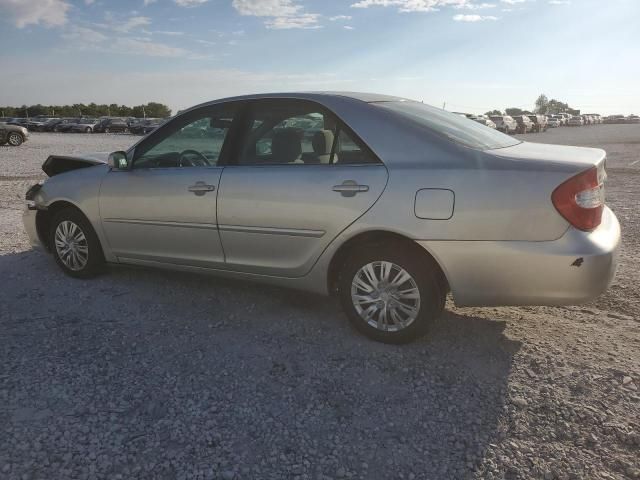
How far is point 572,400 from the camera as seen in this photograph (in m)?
2.87

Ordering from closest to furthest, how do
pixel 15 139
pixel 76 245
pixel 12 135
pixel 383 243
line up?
1. pixel 383 243
2. pixel 76 245
3. pixel 12 135
4. pixel 15 139

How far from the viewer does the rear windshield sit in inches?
133

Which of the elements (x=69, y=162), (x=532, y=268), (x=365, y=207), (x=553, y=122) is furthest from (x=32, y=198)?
(x=553, y=122)

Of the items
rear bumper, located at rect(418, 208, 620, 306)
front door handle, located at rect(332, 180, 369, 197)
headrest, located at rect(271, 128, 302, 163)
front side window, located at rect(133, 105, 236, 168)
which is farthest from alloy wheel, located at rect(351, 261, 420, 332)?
front side window, located at rect(133, 105, 236, 168)

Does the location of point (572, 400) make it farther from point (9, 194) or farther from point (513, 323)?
point (9, 194)

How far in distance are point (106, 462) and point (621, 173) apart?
13.6 metres

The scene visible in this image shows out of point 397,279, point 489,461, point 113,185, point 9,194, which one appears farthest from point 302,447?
point 9,194

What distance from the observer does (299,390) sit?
3.02 metres

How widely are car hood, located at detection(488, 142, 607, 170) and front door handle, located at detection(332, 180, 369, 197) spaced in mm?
803

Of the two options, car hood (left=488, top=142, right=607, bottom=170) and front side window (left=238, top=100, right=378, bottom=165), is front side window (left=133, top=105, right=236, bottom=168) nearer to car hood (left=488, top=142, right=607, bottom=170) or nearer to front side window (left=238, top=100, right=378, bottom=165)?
front side window (left=238, top=100, right=378, bottom=165)

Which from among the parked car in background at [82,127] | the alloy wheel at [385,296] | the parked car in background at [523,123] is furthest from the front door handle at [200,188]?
the parked car in background at [82,127]

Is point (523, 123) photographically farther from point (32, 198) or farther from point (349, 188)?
point (349, 188)

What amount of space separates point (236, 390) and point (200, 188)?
1.59 metres

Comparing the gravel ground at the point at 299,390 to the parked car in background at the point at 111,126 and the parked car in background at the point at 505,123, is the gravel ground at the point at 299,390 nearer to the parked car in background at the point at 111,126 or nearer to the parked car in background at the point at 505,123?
the parked car in background at the point at 505,123
